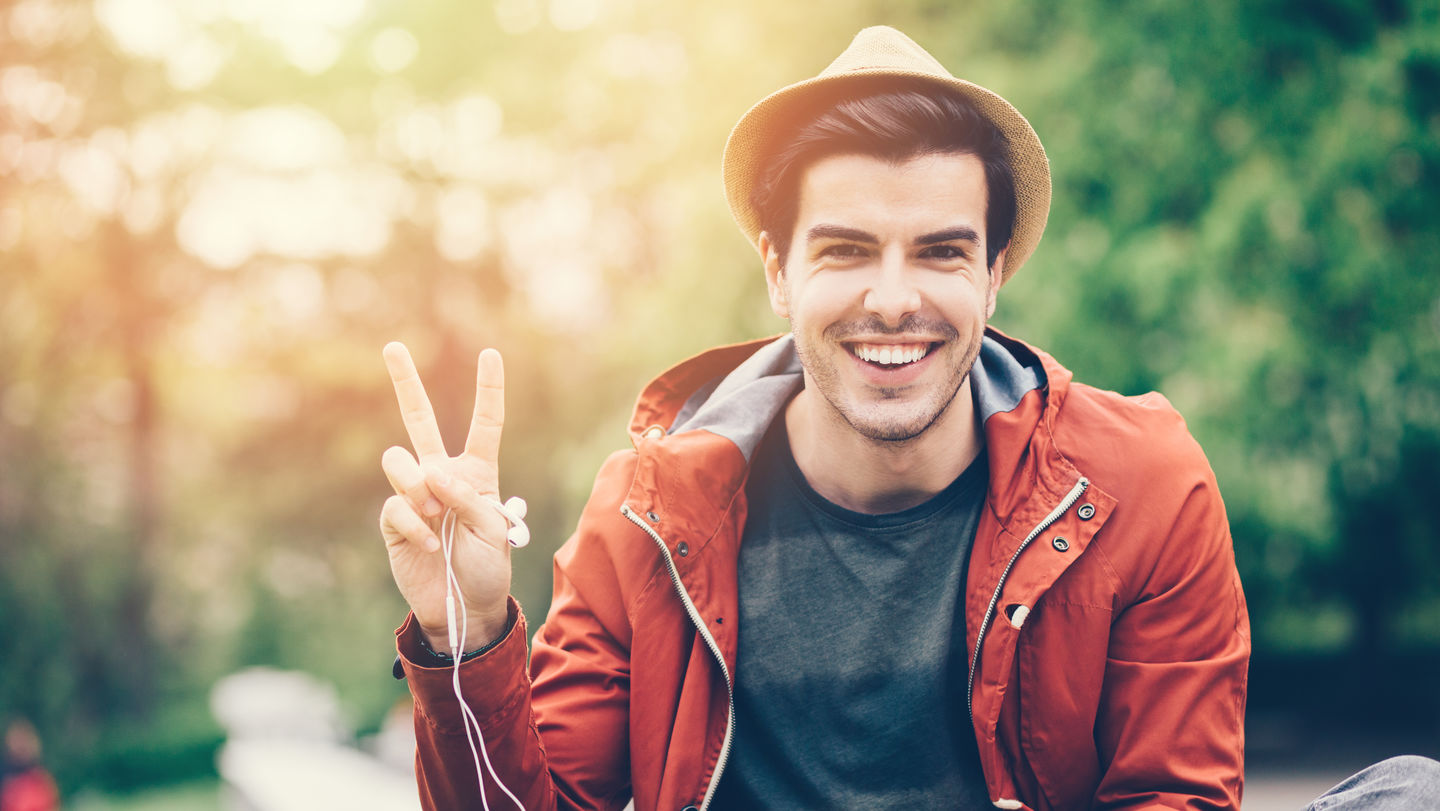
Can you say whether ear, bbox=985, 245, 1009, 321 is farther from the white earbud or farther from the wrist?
the wrist

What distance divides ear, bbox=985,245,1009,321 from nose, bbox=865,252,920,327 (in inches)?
9.1

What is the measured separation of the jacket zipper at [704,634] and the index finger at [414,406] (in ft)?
1.49

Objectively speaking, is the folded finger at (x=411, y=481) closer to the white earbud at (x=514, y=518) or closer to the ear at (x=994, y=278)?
the white earbud at (x=514, y=518)

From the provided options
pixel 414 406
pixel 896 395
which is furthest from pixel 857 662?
pixel 414 406

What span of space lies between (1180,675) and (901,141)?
1.27 meters

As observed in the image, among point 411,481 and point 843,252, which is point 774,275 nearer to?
point 843,252

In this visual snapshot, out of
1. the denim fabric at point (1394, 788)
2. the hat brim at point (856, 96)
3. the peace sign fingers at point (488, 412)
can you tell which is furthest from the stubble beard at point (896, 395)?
the denim fabric at point (1394, 788)

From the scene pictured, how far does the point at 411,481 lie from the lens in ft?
7.26

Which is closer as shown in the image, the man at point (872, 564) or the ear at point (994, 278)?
the man at point (872, 564)

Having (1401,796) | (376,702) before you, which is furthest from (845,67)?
(376,702)

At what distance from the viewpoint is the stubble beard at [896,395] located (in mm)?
2555

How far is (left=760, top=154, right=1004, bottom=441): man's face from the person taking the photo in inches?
100.0

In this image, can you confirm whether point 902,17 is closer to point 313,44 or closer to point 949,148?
point 949,148

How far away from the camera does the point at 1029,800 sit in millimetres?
2377
